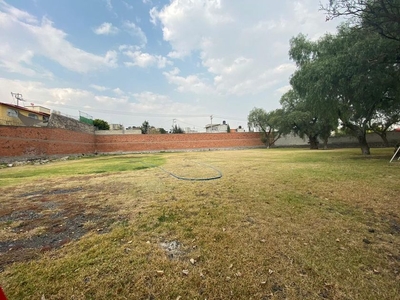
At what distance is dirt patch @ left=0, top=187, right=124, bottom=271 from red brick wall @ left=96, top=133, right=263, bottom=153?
83.0 feet

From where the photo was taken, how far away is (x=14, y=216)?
358cm

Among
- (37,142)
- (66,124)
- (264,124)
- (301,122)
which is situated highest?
(264,124)

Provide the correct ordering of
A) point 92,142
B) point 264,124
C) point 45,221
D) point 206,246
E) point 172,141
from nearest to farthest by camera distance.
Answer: point 206,246 → point 45,221 → point 92,142 → point 172,141 → point 264,124

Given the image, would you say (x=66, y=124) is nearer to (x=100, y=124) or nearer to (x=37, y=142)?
(x=37, y=142)

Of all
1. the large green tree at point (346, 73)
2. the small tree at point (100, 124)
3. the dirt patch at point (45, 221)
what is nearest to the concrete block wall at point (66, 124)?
the small tree at point (100, 124)

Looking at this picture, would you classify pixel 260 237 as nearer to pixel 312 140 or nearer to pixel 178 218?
pixel 178 218

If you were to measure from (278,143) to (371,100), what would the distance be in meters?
27.2

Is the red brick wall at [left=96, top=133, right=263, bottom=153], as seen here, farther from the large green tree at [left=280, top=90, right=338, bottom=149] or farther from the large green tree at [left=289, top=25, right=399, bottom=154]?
the large green tree at [left=289, top=25, right=399, bottom=154]

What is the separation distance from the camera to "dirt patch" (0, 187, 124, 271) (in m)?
2.46

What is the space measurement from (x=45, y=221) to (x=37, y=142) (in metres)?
19.5

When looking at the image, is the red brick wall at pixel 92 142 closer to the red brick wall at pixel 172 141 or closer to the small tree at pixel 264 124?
the red brick wall at pixel 172 141

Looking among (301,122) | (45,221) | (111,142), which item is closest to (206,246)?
(45,221)

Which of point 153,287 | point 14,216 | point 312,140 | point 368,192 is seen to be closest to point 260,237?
point 153,287

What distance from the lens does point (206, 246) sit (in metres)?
2.39
